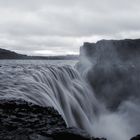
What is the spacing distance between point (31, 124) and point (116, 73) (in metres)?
27.1

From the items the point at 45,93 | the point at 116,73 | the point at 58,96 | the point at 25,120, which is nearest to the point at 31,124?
the point at 25,120

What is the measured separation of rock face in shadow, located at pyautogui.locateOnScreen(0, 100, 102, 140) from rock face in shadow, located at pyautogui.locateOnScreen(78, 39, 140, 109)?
68.2 ft

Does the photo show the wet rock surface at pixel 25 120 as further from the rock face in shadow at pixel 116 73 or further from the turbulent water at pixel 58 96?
the rock face in shadow at pixel 116 73

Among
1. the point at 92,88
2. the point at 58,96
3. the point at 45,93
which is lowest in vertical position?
the point at 92,88

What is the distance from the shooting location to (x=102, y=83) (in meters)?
33.0

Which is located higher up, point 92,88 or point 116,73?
point 116,73

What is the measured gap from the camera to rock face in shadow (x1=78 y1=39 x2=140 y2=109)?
31734 mm

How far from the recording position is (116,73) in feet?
114

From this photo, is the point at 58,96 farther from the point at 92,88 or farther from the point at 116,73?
the point at 116,73

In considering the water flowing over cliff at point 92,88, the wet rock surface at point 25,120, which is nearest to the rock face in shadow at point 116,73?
the water flowing over cliff at point 92,88

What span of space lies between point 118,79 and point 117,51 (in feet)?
32.0

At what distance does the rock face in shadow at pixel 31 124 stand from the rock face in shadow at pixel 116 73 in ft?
68.2

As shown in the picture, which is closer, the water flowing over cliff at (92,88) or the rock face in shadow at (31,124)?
the rock face in shadow at (31,124)

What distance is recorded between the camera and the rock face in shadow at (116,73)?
104 feet
